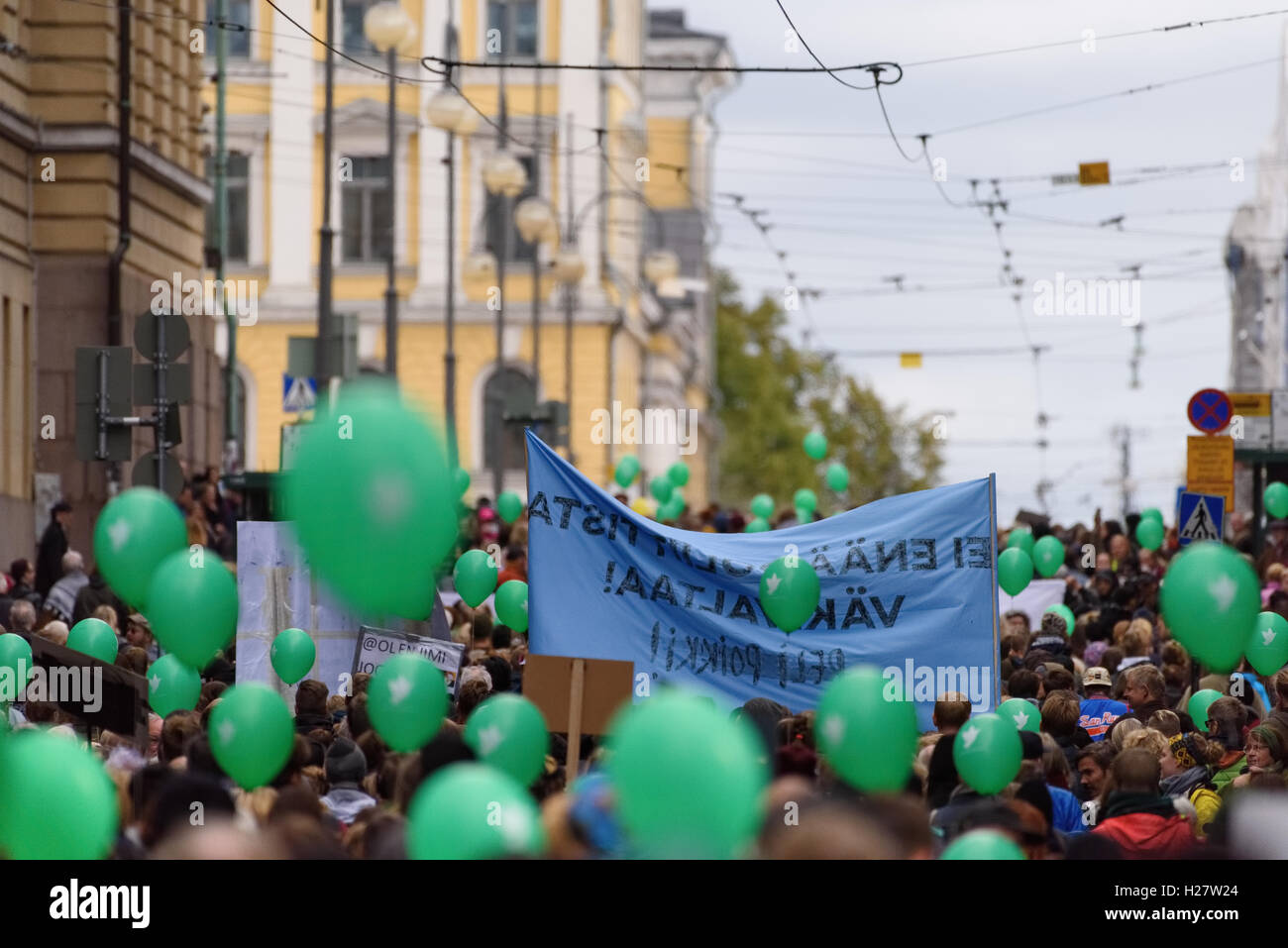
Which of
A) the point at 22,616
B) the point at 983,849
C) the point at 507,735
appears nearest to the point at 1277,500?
the point at 22,616

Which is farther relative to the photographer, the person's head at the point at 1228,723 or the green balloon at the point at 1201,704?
the green balloon at the point at 1201,704

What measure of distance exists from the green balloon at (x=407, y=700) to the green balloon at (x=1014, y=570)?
833 cm

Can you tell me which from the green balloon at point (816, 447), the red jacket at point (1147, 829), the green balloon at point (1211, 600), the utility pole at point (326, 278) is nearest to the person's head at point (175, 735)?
the red jacket at point (1147, 829)

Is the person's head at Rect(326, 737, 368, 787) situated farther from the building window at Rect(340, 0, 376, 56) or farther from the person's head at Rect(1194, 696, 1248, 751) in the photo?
the building window at Rect(340, 0, 376, 56)

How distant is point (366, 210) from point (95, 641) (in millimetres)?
40670

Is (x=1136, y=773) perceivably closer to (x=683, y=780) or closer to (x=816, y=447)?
(x=683, y=780)

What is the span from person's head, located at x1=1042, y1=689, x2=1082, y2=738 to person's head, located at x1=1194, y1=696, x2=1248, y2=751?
600 mm

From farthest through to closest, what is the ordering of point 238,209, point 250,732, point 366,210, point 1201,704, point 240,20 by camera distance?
point 238,209, point 366,210, point 240,20, point 1201,704, point 250,732

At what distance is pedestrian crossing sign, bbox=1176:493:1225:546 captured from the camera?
18609 millimetres

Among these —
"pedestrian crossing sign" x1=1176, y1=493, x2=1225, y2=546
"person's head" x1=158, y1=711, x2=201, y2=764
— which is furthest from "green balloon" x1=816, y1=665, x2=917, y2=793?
"pedestrian crossing sign" x1=1176, y1=493, x2=1225, y2=546

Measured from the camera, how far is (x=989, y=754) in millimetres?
8492

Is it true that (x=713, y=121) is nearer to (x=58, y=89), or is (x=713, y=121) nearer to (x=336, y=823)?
A: (x=58, y=89)

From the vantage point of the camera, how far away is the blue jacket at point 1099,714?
11977 millimetres

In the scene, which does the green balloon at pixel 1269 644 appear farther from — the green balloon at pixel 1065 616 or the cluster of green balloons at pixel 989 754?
the cluster of green balloons at pixel 989 754
